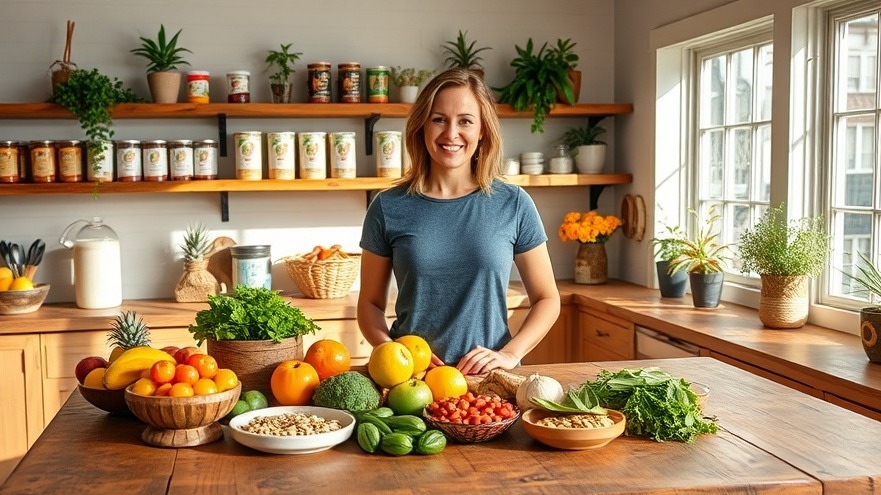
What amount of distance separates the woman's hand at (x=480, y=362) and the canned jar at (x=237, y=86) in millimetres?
2466

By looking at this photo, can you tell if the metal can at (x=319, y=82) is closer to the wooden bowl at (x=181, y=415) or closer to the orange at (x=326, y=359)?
the orange at (x=326, y=359)

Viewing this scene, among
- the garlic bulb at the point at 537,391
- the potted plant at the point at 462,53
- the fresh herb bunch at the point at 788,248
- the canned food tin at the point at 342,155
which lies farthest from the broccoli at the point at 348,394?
the potted plant at the point at 462,53

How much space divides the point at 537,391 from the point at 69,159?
303 cm

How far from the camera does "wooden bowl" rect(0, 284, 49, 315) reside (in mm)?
4000

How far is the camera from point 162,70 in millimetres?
4262

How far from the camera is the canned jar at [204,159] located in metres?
4.28

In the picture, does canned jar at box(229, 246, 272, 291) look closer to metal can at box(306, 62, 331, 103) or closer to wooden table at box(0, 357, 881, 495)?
metal can at box(306, 62, 331, 103)

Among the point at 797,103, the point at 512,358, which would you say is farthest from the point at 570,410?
the point at 797,103

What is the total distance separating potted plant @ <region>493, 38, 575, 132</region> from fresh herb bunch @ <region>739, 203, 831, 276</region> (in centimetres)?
141

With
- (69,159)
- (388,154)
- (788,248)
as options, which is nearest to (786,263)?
(788,248)

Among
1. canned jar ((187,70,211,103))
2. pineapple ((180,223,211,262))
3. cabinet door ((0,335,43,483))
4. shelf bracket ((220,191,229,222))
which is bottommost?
cabinet door ((0,335,43,483))

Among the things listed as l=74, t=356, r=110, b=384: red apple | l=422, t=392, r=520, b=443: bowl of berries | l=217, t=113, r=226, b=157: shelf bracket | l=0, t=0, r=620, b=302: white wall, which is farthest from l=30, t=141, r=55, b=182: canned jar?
l=422, t=392, r=520, b=443: bowl of berries

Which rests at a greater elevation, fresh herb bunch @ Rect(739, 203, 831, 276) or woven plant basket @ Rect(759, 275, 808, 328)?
fresh herb bunch @ Rect(739, 203, 831, 276)

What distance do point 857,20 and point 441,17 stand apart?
2075 mm
